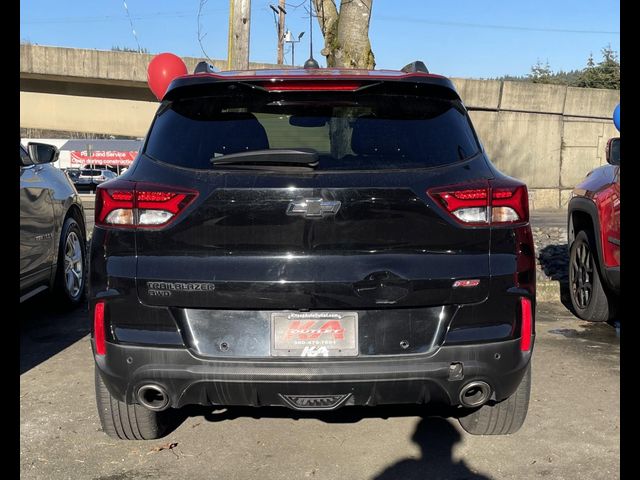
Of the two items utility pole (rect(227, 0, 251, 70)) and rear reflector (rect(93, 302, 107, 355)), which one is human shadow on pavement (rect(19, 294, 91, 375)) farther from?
utility pole (rect(227, 0, 251, 70))

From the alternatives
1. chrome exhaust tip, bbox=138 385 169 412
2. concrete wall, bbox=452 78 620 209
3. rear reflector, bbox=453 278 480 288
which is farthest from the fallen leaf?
concrete wall, bbox=452 78 620 209

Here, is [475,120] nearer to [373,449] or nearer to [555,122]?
[555,122]

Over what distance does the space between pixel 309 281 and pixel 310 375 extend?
0.38 metres

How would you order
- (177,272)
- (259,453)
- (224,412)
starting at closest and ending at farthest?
(177,272) < (259,453) < (224,412)

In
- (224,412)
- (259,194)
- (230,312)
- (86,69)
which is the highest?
(86,69)

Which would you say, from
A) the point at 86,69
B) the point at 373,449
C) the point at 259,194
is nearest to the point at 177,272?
the point at 259,194

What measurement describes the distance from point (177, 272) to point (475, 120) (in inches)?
742

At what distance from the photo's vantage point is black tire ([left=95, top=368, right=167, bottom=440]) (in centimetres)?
350

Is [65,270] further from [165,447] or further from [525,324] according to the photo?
[525,324]

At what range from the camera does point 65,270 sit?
6.36 m

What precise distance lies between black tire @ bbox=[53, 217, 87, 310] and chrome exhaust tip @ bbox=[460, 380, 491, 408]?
4201mm

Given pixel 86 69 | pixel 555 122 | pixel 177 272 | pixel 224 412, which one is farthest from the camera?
pixel 86 69

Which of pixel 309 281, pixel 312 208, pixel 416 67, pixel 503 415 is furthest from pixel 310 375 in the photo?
pixel 416 67

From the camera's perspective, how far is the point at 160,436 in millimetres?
3723
